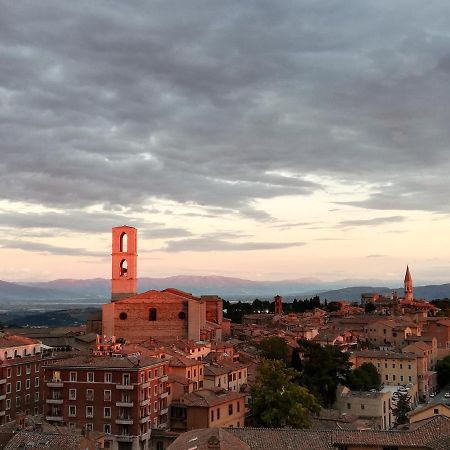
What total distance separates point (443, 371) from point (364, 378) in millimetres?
15869

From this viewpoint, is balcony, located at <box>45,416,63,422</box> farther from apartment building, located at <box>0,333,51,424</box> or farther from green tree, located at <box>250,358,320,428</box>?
green tree, located at <box>250,358,320,428</box>

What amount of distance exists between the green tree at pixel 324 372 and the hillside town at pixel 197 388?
109mm

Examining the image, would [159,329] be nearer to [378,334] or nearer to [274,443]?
[378,334]

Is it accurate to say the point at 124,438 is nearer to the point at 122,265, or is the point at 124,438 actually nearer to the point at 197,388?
the point at 197,388

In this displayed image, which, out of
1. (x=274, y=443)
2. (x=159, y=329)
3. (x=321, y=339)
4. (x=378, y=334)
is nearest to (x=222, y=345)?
(x=159, y=329)

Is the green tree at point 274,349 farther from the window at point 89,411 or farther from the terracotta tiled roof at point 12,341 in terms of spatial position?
the window at point 89,411

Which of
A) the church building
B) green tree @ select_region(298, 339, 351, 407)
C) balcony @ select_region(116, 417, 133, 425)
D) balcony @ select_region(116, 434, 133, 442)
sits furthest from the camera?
the church building

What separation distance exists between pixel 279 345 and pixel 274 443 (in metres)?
33.1

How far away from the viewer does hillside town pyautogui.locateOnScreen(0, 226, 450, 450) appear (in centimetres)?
3578

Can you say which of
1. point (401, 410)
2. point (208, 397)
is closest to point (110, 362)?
point (208, 397)

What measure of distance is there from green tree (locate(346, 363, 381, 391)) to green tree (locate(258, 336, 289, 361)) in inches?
241

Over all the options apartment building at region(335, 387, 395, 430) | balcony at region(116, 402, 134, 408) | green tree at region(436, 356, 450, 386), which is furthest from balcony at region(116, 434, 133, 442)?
green tree at region(436, 356, 450, 386)

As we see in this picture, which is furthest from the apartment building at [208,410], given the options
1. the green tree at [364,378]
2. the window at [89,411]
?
the green tree at [364,378]

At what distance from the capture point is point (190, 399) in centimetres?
4731
